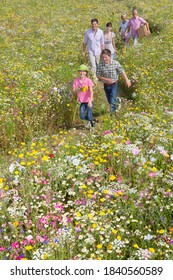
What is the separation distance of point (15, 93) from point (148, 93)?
3.81m

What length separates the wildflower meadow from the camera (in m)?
4.22

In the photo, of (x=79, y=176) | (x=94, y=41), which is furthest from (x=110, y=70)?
(x=79, y=176)

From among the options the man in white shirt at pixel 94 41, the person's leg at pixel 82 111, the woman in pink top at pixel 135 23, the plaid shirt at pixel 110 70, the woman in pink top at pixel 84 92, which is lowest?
the person's leg at pixel 82 111

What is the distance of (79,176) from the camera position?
5301 millimetres

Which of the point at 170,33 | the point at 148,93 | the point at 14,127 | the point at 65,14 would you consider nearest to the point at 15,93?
the point at 14,127

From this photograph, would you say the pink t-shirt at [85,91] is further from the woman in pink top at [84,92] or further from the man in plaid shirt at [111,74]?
the man in plaid shirt at [111,74]

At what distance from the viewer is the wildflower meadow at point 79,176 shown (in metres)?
4.22

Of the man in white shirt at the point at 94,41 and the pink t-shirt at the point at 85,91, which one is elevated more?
the man in white shirt at the point at 94,41

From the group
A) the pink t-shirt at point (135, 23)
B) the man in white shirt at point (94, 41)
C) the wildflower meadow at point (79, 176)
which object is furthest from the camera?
the pink t-shirt at point (135, 23)

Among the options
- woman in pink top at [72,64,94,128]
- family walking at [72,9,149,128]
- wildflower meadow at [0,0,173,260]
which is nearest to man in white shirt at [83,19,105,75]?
family walking at [72,9,149,128]

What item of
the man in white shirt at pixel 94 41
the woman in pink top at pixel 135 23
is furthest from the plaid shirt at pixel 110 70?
the woman in pink top at pixel 135 23

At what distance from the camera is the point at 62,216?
15.1ft

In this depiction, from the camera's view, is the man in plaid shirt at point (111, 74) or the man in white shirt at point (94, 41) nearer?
the man in plaid shirt at point (111, 74)
